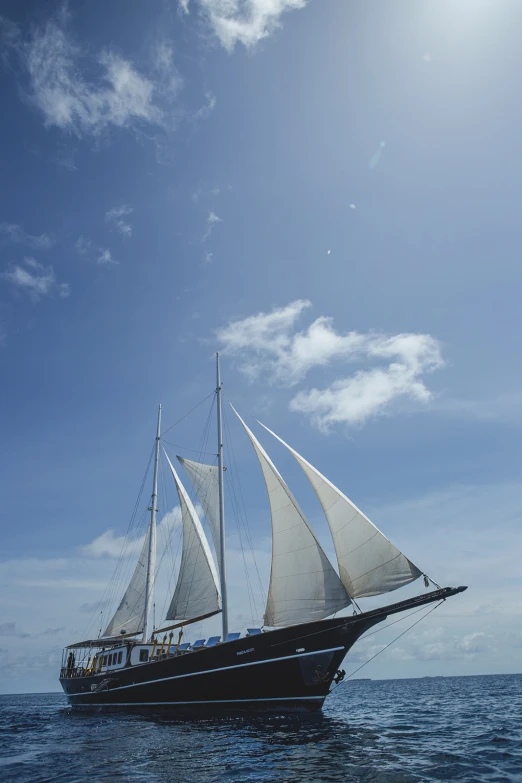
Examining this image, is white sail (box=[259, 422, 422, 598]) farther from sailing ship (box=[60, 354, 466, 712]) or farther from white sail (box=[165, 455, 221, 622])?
white sail (box=[165, 455, 221, 622])

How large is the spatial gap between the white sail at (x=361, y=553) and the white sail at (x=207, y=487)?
39.0ft

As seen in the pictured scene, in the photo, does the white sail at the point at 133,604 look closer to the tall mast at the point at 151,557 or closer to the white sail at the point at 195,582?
the tall mast at the point at 151,557

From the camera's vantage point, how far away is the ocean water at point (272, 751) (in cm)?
1318

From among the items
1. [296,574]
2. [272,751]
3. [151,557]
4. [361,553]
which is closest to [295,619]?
[296,574]

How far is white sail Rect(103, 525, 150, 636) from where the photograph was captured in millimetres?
41000

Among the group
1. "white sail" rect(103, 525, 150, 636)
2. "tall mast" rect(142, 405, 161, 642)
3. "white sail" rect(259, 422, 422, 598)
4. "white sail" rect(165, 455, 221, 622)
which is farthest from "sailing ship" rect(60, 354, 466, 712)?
"white sail" rect(103, 525, 150, 636)

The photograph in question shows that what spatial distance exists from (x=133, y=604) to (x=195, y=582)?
40.0 ft

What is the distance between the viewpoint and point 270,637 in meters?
23.9

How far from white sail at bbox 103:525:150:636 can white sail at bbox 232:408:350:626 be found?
781 inches

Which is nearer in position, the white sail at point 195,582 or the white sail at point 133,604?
the white sail at point 195,582

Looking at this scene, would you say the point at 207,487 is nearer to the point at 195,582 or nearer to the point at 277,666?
the point at 195,582

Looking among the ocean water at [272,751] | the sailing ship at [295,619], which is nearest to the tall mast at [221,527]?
the sailing ship at [295,619]

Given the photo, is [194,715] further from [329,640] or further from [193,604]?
[329,640]

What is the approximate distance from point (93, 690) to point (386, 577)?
26.7 meters
